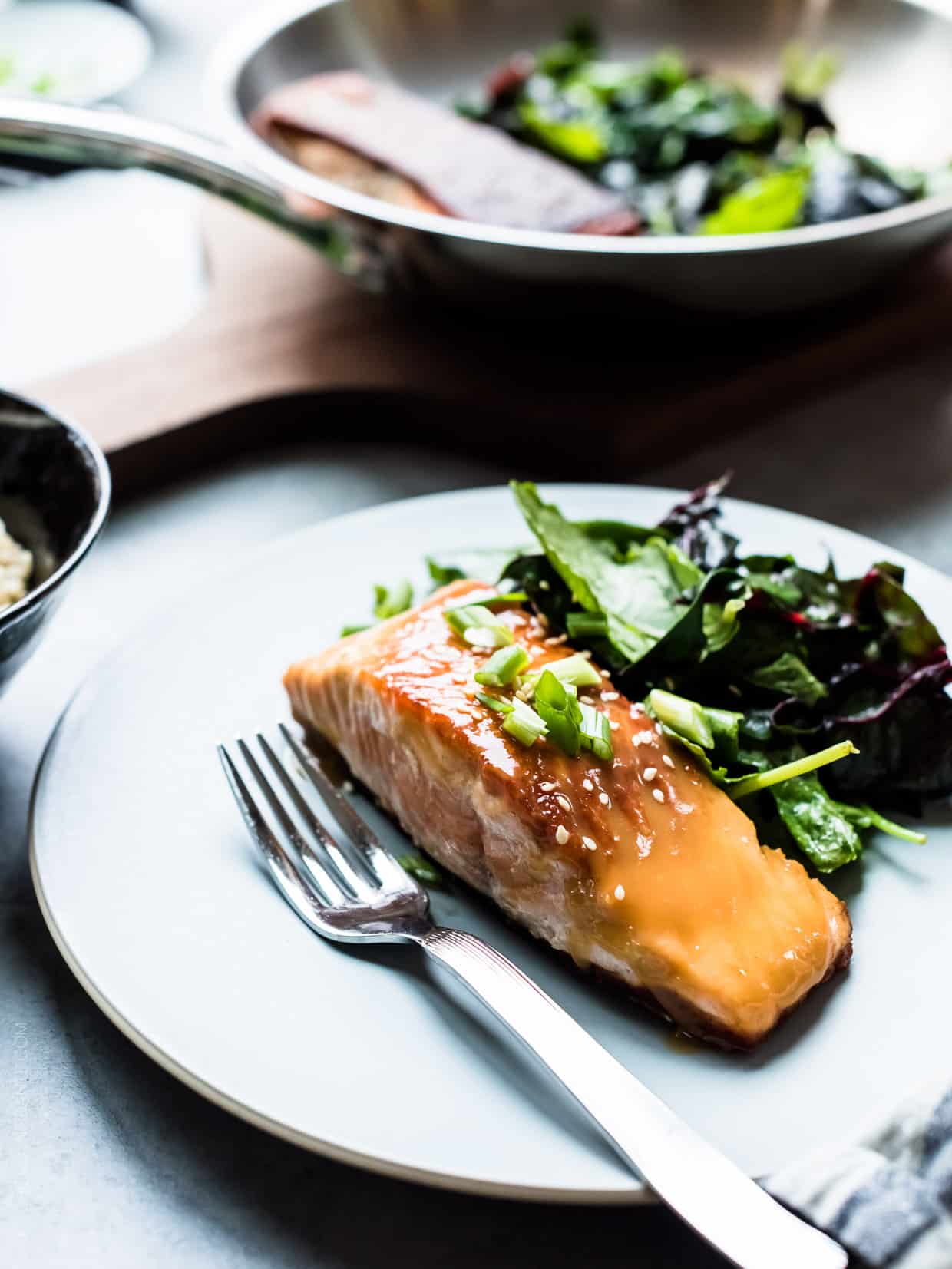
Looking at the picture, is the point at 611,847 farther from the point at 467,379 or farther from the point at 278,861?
the point at 467,379

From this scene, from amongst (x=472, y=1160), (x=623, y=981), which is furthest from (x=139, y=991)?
(x=623, y=981)

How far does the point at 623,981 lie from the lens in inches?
63.4

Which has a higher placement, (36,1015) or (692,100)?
(692,100)

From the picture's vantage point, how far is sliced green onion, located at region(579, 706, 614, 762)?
67.1 inches

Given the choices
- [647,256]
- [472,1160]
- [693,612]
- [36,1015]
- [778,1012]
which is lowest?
[36,1015]

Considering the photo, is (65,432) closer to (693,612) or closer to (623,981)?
(693,612)

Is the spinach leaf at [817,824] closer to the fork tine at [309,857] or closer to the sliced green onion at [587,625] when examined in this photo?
the sliced green onion at [587,625]

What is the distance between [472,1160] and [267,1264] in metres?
0.28

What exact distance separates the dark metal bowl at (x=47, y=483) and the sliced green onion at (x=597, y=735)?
2.70ft

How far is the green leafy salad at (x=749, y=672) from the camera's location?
1783 millimetres

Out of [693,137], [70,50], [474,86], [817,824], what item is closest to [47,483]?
[817,824]

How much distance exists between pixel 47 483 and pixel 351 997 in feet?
3.62

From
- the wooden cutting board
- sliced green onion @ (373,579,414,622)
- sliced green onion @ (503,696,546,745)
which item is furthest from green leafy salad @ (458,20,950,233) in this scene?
sliced green onion @ (503,696,546,745)

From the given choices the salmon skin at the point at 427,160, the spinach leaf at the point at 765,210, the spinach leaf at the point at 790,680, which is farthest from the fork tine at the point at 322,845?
the spinach leaf at the point at 765,210
